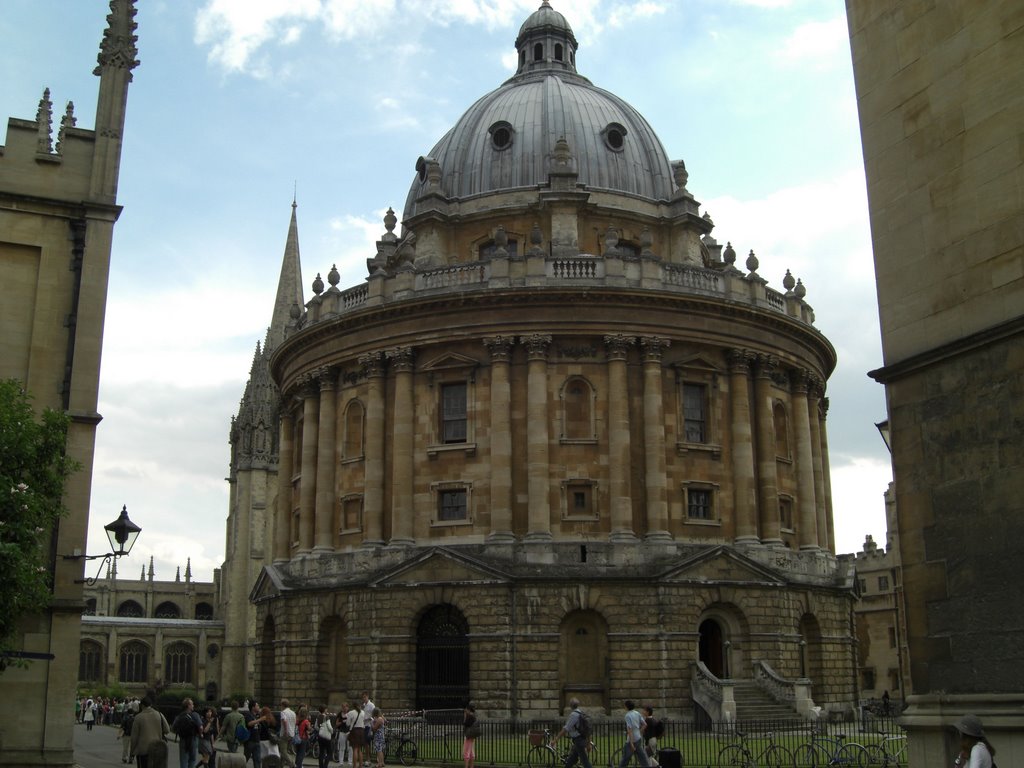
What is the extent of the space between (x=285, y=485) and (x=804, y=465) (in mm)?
21888

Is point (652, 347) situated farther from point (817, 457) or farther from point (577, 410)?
point (817, 457)

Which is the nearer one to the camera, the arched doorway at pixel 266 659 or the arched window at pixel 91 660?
the arched doorway at pixel 266 659

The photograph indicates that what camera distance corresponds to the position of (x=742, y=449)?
138 feet

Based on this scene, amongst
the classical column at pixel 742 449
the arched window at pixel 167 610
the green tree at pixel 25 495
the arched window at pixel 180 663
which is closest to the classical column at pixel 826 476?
the classical column at pixel 742 449

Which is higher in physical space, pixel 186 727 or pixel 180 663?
pixel 180 663

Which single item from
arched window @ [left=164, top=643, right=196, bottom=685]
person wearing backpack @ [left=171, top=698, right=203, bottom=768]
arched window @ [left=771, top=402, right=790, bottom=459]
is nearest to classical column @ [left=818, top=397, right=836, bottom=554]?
arched window @ [left=771, top=402, right=790, bottom=459]

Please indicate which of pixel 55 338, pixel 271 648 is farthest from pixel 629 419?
pixel 55 338

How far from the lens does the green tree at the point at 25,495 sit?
17.0 m

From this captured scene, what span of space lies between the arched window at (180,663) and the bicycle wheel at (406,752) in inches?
3235

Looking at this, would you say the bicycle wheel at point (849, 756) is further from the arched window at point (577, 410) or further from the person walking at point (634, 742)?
the arched window at point (577, 410)

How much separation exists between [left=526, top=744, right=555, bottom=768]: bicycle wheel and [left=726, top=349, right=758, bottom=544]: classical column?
51.3 feet

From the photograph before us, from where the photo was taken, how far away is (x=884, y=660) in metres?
71.1

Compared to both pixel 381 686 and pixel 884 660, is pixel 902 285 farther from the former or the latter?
pixel 884 660

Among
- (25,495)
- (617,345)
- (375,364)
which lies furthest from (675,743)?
(25,495)
